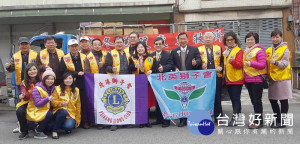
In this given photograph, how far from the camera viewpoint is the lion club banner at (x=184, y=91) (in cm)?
564

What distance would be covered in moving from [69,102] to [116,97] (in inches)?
35.3

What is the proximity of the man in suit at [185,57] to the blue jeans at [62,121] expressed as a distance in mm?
2068

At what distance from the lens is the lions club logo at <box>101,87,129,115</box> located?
5.64 m

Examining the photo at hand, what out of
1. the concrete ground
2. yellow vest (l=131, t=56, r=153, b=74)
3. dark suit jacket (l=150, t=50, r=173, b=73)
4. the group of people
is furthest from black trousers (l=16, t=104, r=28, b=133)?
dark suit jacket (l=150, t=50, r=173, b=73)

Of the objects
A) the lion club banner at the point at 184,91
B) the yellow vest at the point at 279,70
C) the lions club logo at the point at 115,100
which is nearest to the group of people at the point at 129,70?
the yellow vest at the point at 279,70

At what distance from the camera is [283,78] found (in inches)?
207

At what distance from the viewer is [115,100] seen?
5656 mm

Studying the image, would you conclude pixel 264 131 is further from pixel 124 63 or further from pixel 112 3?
pixel 112 3

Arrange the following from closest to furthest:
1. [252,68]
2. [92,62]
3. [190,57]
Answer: [252,68], [190,57], [92,62]

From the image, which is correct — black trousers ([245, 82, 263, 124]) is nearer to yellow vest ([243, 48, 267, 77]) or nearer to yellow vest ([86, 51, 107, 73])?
yellow vest ([243, 48, 267, 77])

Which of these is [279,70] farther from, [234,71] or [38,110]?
[38,110]

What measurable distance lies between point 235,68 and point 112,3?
8862 mm

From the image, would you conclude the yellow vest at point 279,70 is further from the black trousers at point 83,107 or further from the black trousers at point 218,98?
the black trousers at point 83,107

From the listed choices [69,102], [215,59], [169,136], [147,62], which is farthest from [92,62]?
[215,59]
